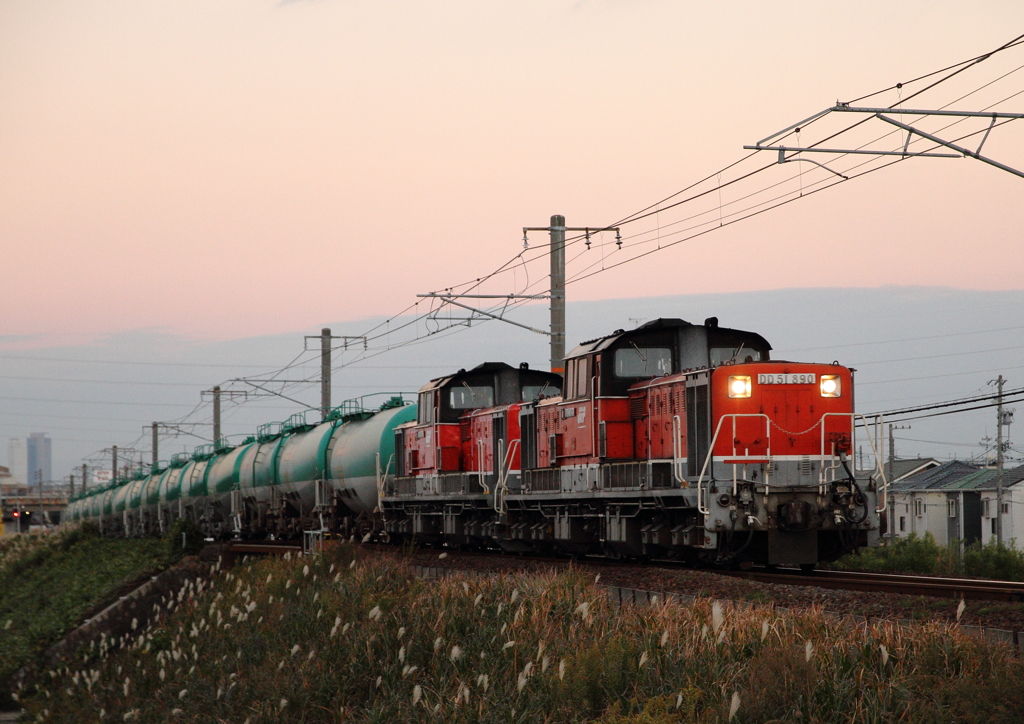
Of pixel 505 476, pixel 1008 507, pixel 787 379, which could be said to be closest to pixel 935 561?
pixel 787 379

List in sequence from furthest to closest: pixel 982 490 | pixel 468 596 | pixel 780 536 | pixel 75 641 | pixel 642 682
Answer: pixel 982 490 → pixel 75 641 → pixel 780 536 → pixel 468 596 → pixel 642 682

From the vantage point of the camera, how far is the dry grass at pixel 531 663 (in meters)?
7.00

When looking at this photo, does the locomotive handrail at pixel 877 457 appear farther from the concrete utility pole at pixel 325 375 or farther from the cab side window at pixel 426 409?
the concrete utility pole at pixel 325 375

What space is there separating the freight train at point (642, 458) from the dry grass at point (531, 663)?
433cm

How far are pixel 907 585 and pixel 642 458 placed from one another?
18.9ft

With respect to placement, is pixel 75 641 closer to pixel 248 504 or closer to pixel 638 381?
pixel 638 381

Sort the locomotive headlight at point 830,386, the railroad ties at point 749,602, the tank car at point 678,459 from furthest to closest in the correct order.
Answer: the locomotive headlight at point 830,386, the tank car at point 678,459, the railroad ties at point 749,602

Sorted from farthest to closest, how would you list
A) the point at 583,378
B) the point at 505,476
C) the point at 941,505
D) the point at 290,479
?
the point at 941,505 < the point at 290,479 < the point at 505,476 < the point at 583,378

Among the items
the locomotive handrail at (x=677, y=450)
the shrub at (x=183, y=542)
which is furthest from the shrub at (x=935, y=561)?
the shrub at (x=183, y=542)

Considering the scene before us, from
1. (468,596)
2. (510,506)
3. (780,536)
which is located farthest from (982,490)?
(468,596)

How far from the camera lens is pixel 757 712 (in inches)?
273

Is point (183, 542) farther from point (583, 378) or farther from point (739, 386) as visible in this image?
point (739, 386)

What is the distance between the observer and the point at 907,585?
44.2 feet

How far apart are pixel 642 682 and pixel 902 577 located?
9284mm
